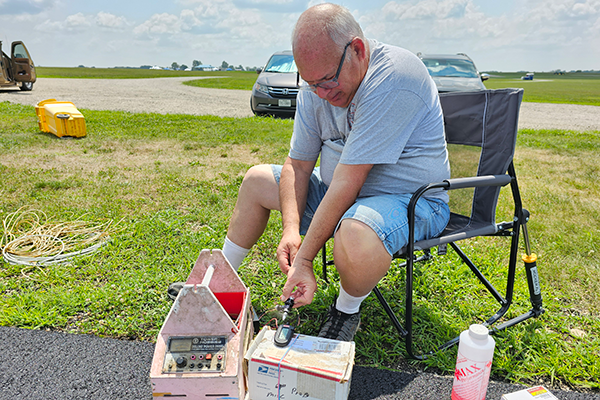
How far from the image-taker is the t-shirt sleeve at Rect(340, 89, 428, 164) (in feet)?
5.18

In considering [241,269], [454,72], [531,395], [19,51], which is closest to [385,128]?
[531,395]

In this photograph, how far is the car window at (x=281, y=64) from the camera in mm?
9477

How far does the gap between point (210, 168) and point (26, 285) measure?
266cm

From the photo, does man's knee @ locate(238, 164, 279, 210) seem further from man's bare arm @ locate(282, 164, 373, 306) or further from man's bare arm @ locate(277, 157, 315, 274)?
man's bare arm @ locate(282, 164, 373, 306)

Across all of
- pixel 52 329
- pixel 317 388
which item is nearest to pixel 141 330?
Answer: pixel 52 329

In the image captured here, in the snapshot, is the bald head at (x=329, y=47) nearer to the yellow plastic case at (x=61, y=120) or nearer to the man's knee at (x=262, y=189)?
the man's knee at (x=262, y=189)

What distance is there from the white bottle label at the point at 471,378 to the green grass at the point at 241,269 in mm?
281

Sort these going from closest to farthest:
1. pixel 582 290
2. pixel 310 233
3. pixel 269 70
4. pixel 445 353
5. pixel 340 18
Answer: pixel 340 18, pixel 310 233, pixel 445 353, pixel 582 290, pixel 269 70

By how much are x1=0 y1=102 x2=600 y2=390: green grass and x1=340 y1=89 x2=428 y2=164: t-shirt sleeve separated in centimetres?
87

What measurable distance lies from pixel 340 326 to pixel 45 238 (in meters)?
2.20

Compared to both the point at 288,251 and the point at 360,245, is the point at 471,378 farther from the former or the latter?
the point at 288,251

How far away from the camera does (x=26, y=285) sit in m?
2.35

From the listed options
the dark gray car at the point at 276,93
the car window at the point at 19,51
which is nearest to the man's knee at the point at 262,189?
the dark gray car at the point at 276,93

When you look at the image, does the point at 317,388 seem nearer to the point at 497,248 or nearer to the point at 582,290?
the point at 582,290
